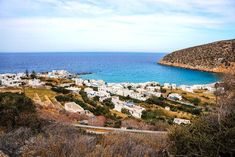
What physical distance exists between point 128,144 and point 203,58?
339ft

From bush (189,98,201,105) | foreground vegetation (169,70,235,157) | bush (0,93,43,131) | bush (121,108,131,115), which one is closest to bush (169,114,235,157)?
foreground vegetation (169,70,235,157)

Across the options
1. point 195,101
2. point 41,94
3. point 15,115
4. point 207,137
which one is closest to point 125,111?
point 41,94

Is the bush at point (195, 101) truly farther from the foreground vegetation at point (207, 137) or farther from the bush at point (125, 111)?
the foreground vegetation at point (207, 137)

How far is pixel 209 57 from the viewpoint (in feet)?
333

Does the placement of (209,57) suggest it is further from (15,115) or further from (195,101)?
(15,115)

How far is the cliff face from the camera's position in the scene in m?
91.2

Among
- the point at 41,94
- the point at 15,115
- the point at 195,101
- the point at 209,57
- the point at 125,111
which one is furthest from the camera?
the point at 209,57

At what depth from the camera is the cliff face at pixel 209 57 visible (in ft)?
299

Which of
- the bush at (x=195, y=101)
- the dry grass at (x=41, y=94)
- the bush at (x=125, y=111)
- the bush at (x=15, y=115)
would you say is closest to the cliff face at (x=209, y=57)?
the bush at (x=195, y=101)

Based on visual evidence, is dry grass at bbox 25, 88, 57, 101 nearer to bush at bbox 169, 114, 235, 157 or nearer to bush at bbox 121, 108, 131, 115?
bush at bbox 121, 108, 131, 115

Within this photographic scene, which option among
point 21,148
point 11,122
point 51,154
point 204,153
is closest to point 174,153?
point 204,153

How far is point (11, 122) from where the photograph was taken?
9133 millimetres

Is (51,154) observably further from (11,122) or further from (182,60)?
(182,60)

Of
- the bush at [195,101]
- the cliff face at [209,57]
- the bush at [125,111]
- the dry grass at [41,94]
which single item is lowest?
the bush at [195,101]
